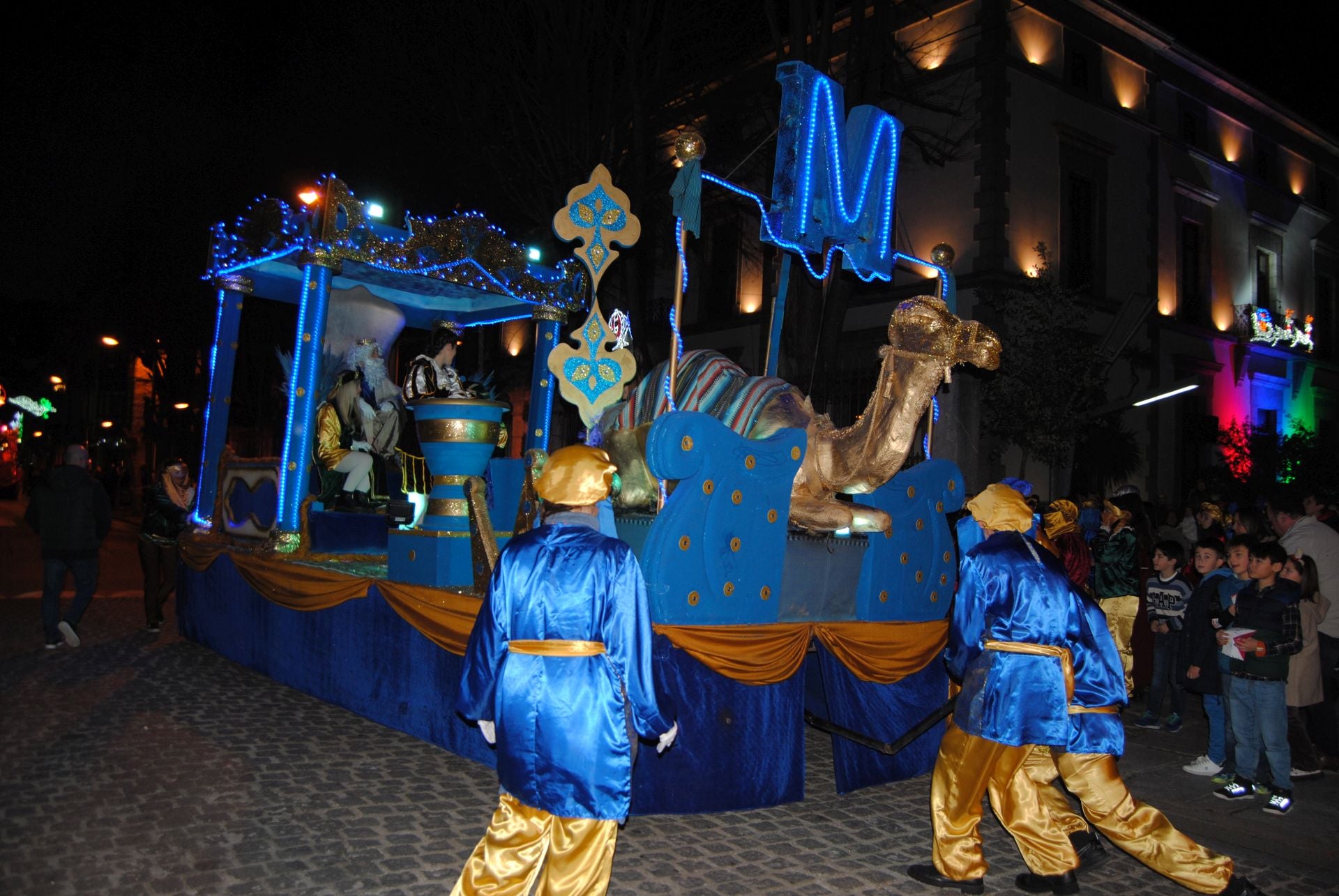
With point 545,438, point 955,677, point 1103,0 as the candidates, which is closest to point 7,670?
point 545,438

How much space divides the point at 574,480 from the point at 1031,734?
2.19m

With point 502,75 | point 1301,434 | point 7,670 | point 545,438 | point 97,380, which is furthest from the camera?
point 97,380

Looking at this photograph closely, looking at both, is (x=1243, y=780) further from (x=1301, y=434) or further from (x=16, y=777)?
(x=1301, y=434)

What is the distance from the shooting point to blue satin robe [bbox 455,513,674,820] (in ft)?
10.6

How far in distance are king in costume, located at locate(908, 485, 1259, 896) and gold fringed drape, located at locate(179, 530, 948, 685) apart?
114 cm

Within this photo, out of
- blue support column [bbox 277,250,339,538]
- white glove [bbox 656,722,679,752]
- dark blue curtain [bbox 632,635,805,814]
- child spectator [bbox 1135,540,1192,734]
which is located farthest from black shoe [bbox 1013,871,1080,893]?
blue support column [bbox 277,250,339,538]

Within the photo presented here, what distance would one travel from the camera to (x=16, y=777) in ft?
16.9

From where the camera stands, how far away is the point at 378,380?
10.1 metres

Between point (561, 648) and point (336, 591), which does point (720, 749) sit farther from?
point (336, 591)

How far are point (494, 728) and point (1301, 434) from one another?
1011 inches

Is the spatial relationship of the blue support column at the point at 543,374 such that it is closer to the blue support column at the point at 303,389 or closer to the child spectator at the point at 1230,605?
the blue support column at the point at 303,389

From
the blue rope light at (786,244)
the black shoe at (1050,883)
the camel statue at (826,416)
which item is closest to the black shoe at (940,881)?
the black shoe at (1050,883)

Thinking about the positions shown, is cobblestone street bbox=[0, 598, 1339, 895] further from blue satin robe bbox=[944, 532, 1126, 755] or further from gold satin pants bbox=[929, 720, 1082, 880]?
blue satin robe bbox=[944, 532, 1126, 755]

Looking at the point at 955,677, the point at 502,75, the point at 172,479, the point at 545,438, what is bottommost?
the point at 955,677
